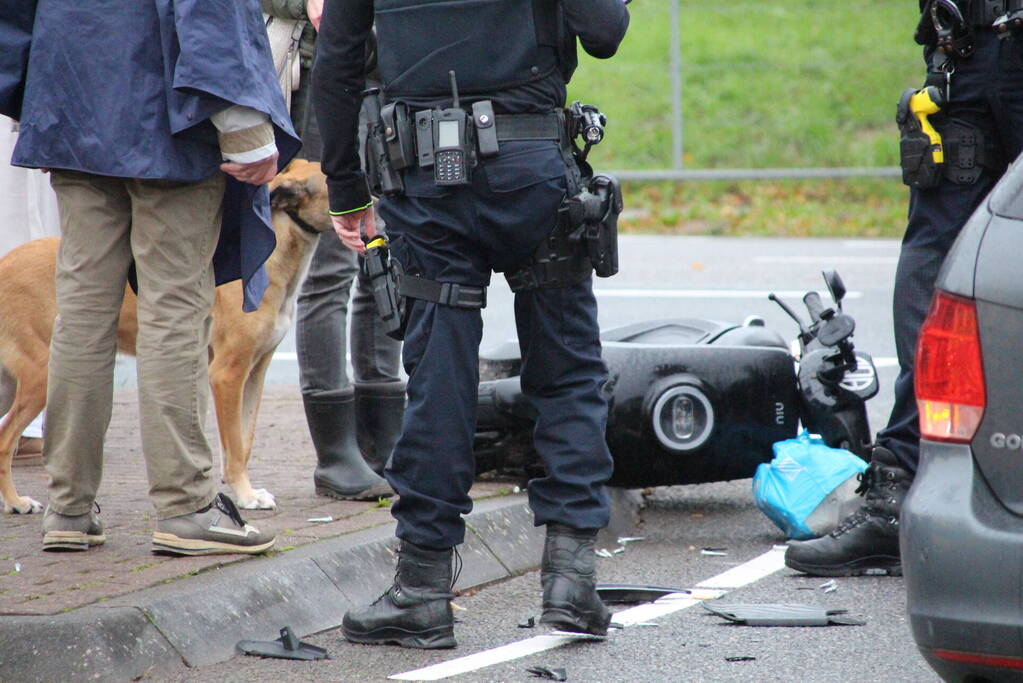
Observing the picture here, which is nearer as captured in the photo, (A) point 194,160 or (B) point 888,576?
(A) point 194,160

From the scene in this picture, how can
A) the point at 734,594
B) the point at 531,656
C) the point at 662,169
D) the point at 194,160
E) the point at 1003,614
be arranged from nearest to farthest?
the point at 1003,614 < the point at 531,656 < the point at 194,160 < the point at 734,594 < the point at 662,169

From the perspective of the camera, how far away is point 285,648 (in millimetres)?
3557

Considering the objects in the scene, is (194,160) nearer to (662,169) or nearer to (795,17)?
(662,169)

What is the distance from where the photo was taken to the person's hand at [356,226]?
12.5 ft

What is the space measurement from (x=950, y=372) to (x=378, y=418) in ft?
8.97

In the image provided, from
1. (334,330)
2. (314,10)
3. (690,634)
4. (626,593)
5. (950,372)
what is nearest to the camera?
(950,372)

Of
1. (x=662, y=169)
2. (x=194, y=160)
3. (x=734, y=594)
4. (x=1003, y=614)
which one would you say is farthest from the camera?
(x=662, y=169)

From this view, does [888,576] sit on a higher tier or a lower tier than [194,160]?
lower

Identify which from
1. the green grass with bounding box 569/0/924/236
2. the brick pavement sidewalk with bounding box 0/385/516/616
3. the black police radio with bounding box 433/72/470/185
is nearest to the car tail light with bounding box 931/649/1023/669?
the black police radio with bounding box 433/72/470/185

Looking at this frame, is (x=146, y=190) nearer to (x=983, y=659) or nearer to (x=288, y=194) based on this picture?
(x=288, y=194)

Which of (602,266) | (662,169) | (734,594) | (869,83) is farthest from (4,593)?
(869,83)

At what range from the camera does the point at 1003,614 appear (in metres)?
2.43

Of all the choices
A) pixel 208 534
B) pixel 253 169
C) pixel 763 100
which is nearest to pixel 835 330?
pixel 253 169

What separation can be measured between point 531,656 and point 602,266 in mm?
993
